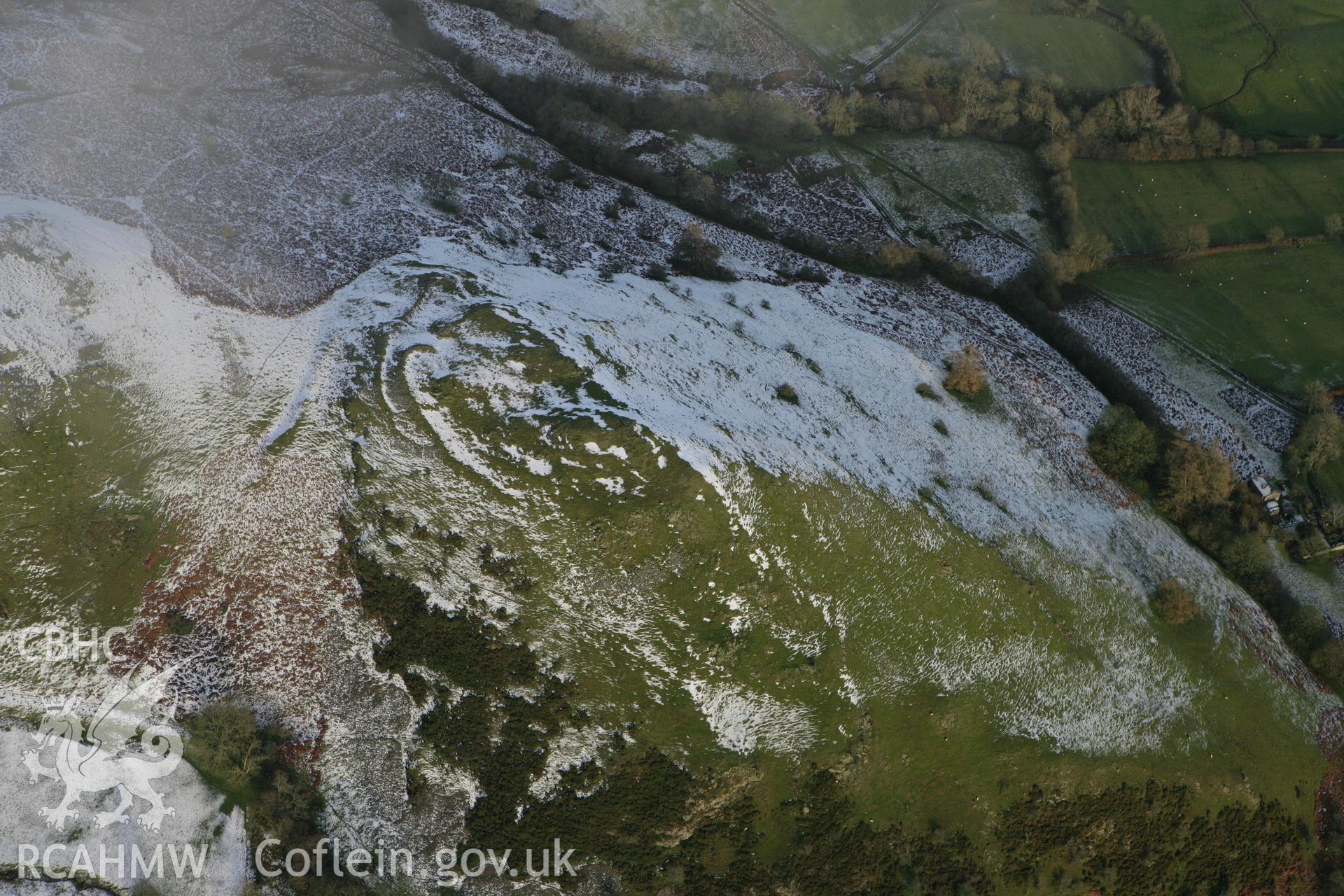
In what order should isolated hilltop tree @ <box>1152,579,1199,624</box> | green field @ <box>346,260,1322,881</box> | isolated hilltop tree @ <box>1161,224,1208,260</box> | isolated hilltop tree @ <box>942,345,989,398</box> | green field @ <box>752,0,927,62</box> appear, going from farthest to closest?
green field @ <box>752,0,927,62</box>, isolated hilltop tree @ <box>1161,224,1208,260</box>, isolated hilltop tree @ <box>942,345,989,398</box>, isolated hilltop tree @ <box>1152,579,1199,624</box>, green field @ <box>346,260,1322,881</box>

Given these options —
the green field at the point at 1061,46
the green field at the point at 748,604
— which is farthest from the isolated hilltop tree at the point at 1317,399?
the green field at the point at 1061,46

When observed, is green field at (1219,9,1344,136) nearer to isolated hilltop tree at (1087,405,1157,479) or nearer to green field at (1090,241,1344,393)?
green field at (1090,241,1344,393)

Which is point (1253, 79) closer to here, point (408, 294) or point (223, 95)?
point (408, 294)

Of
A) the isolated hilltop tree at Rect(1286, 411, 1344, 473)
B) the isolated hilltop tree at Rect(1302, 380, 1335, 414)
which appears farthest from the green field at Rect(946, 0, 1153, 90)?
the isolated hilltop tree at Rect(1286, 411, 1344, 473)

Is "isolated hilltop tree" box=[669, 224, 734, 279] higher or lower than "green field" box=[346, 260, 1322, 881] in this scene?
higher

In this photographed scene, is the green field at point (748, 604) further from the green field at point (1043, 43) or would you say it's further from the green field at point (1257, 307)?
the green field at point (1043, 43)

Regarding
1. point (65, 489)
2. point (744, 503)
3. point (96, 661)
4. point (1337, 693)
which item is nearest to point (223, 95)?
point (65, 489)

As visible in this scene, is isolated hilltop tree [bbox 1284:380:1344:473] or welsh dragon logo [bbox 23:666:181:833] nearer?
welsh dragon logo [bbox 23:666:181:833]
